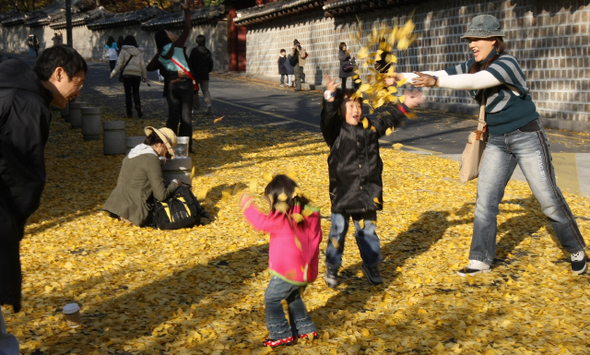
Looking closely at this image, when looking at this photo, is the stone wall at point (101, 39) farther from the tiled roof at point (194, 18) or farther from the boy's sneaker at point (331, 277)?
the boy's sneaker at point (331, 277)

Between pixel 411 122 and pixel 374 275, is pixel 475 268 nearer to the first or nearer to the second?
pixel 374 275

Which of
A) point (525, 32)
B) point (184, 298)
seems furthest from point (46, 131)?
point (525, 32)

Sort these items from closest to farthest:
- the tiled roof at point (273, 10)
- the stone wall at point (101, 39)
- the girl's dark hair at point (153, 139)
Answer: the girl's dark hair at point (153, 139), the tiled roof at point (273, 10), the stone wall at point (101, 39)

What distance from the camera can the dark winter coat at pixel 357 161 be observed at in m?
4.79

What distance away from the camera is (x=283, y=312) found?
13.1 ft

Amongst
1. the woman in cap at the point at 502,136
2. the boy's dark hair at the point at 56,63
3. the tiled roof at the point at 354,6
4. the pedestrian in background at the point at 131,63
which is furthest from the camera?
the tiled roof at the point at 354,6

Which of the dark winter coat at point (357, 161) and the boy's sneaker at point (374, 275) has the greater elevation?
the dark winter coat at point (357, 161)

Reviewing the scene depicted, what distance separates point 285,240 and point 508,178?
89.7 inches

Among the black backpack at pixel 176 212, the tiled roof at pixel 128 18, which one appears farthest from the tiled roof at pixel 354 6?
the tiled roof at pixel 128 18

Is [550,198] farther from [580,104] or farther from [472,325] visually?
[580,104]

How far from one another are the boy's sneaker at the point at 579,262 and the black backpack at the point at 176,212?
400 cm

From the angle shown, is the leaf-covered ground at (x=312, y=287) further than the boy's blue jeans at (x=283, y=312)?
Yes

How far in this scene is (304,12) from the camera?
29.8 meters

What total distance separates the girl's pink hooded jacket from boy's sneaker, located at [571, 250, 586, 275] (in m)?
2.68
